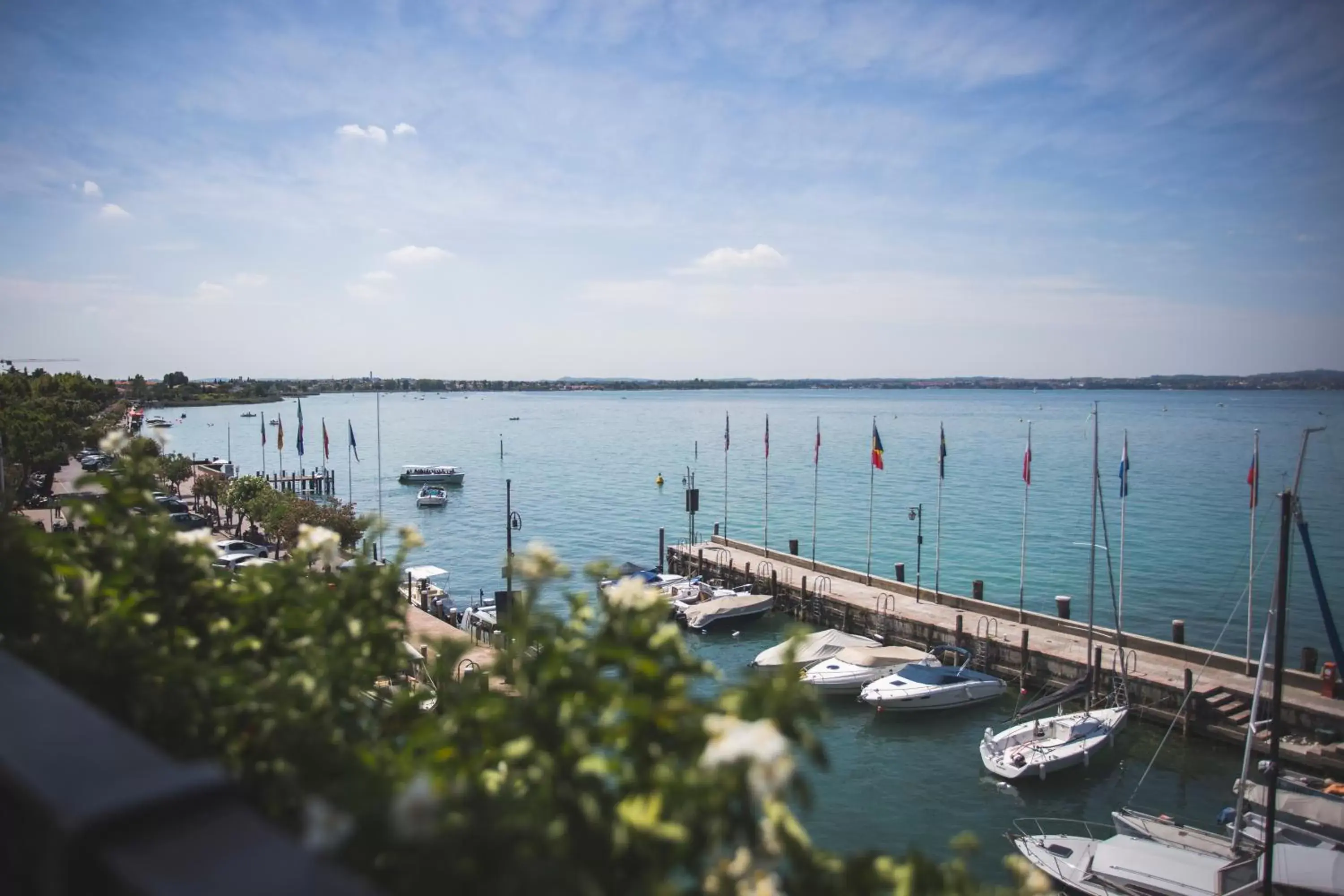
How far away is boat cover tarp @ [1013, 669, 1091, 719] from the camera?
21.5 meters

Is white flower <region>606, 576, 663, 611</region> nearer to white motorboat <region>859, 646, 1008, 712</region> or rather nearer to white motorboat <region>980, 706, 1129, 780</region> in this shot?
white motorboat <region>980, 706, 1129, 780</region>

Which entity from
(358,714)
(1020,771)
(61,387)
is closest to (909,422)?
(61,387)

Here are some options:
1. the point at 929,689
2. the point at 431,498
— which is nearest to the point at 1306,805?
the point at 929,689

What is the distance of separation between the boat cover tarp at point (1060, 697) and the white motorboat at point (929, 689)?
124 cm

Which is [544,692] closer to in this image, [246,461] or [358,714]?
[358,714]

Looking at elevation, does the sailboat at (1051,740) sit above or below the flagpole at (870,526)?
below

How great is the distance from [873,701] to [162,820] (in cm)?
2438

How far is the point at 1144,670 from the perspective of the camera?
967 inches

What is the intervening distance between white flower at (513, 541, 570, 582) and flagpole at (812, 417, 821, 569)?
3370 cm

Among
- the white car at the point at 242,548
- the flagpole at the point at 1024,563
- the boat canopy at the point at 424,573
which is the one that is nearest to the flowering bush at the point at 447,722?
the flagpole at the point at 1024,563

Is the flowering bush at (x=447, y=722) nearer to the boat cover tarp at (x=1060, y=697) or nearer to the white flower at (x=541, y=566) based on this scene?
the white flower at (x=541, y=566)

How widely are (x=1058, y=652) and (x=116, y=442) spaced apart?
2672 cm

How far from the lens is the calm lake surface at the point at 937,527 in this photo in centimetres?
1994

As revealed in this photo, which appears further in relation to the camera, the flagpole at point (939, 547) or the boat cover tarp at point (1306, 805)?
the flagpole at point (939, 547)
